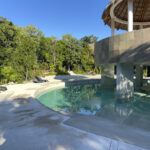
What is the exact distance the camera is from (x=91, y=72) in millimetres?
37969

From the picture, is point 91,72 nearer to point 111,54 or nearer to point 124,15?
point 124,15

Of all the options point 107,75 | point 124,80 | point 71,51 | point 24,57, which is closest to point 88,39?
point 71,51

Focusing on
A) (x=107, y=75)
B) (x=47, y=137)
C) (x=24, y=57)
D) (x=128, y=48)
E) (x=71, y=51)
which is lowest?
(x=47, y=137)

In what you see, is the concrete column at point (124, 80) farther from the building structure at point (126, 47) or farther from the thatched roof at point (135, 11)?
the thatched roof at point (135, 11)

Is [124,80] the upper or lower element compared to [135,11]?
lower

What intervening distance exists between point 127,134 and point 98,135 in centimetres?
108

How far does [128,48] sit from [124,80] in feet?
9.68

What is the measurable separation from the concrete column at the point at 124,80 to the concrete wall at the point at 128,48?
1.21 meters

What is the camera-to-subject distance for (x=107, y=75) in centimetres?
1597

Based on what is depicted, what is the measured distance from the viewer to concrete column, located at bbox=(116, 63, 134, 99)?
1019 centimetres

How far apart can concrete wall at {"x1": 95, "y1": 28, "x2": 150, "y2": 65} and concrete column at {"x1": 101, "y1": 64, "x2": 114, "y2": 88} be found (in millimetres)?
5133

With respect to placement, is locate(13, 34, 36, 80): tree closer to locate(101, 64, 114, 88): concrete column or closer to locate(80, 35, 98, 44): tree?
locate(101, 64, 114, 88): concrete column

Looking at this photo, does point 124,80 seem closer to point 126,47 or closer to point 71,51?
point 126,47

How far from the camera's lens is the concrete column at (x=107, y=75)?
15.9 meters
